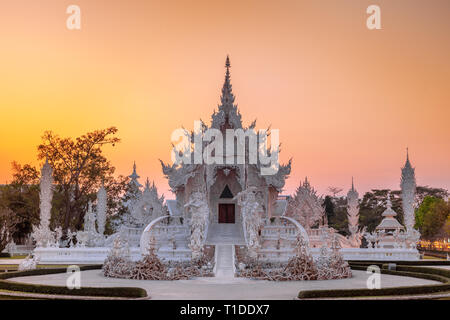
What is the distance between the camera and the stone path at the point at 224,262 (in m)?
22.4

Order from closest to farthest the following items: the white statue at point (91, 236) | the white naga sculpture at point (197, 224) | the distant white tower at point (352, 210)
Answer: the white naga sculpture at point (197, 224) < the white statue at point (91, 236) < the distant white tower at point (352, 210)

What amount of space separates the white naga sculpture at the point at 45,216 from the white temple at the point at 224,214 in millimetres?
60

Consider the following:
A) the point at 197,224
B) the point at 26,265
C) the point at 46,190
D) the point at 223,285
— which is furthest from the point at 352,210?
the point at 26,265

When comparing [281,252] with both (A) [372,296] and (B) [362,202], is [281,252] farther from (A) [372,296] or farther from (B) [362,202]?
(B) [362,202]

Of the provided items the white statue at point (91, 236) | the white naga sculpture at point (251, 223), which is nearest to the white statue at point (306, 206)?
the white naga sculpture at point (251, 223)

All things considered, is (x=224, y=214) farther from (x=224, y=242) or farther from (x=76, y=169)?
(x=76, y=169)

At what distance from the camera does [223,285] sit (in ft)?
61.3

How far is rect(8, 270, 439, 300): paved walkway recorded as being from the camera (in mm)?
15367

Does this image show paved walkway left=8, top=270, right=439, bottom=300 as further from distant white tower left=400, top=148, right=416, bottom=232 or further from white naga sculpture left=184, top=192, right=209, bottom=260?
distant white tower left=400, top=148, right=416, bottom=232

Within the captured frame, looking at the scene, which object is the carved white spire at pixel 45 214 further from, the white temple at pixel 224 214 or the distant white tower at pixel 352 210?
the distant white tower at pixel 352 210

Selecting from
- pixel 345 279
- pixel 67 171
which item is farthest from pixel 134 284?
pixel 67 171

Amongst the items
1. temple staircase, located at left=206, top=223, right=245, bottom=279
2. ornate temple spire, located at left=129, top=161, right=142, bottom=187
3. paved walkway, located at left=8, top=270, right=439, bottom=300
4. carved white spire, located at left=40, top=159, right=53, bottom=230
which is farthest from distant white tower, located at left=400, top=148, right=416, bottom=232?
ornate temple spire, located at left=129, top=161, right=142, bottom=187
